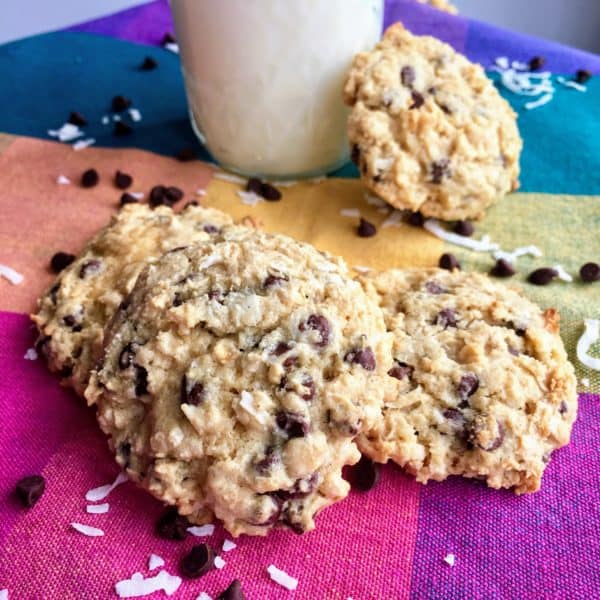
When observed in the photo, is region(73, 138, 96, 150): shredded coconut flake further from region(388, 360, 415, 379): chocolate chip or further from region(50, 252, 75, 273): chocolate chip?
region(388, 360, 415, 379): chocolate chip

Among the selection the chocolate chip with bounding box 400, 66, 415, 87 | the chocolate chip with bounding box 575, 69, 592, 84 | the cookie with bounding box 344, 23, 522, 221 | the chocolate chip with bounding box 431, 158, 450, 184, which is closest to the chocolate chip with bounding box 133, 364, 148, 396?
the cookie with bounding box 344, 23, 522, 221

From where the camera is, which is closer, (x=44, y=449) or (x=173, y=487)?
(x=173, y=487)

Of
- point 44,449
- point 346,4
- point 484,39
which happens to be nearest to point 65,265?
point 44,449

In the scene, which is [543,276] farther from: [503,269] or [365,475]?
[365,475]

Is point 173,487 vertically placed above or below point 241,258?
below

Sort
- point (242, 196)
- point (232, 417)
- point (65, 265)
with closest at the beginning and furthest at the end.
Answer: point (232, 417) → point (65, 265) → point (242, 196)

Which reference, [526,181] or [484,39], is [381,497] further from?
[484,39]

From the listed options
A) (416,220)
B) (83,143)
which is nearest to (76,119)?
(83,143)
